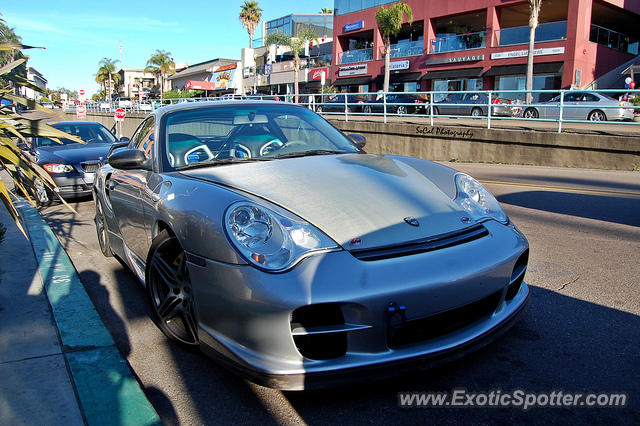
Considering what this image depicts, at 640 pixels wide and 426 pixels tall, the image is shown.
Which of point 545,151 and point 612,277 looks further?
point 545,151

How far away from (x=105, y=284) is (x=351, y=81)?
4411 cm

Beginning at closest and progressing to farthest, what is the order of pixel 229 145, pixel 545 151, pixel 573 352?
1. pixel 573 352
2. pixel 229 145
3. pixel 545 151

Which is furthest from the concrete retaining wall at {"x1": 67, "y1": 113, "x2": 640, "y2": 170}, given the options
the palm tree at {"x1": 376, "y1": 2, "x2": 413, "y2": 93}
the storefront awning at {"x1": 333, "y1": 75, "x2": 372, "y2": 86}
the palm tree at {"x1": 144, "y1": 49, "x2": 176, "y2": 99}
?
the palm tree at {"x1": 144, "y1": 49, "x2": 176, "y2": 99}

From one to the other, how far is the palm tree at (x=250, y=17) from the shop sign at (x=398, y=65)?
102 ft

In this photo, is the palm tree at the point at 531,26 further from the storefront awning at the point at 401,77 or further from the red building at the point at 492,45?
the storefront awning at the point at 401,77

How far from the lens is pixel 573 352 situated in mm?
2941

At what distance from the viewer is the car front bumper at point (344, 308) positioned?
230cm

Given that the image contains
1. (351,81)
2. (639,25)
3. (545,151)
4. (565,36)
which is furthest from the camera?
(351,81)

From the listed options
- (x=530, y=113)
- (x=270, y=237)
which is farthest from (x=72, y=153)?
(x=530, y=113)

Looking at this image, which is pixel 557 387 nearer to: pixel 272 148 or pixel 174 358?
pixel 174 358

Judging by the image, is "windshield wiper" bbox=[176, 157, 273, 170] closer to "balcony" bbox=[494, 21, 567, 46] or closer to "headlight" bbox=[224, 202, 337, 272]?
"headlight" bbox=[224, 202, 337, 272]

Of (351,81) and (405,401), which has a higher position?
(351,81)

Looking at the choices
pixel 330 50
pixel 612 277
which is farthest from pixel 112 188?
pixel 330 50

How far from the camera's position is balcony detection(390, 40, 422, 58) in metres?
40.8
